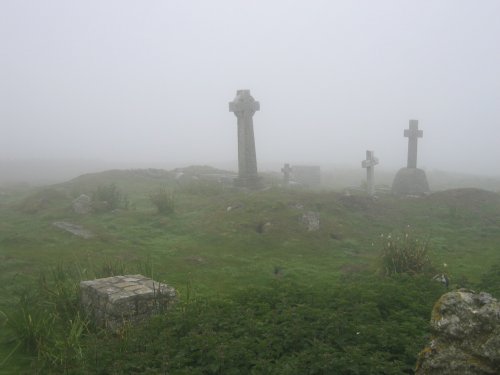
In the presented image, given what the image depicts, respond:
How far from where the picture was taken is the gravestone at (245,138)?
1986 centimetres

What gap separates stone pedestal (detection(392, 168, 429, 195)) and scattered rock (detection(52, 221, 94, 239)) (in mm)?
13097

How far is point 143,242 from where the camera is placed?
12.2m

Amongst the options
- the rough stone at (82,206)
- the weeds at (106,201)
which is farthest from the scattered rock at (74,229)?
the weeds at (106,201)

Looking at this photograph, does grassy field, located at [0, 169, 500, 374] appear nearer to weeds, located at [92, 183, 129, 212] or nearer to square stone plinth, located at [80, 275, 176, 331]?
weeds, located at [92, 183, 129, 212]

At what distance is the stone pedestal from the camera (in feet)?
68.5

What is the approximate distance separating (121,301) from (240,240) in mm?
5784

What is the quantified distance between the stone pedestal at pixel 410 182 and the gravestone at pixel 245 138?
6.09m

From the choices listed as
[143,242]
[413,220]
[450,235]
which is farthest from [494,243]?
[143,242]

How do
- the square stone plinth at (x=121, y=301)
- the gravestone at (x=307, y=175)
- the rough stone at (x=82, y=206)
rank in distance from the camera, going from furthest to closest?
the gravestone at (x=307, y=175) < the rough stone at (x=82, y=206) < the square stone plinth at (x=121, y=301)

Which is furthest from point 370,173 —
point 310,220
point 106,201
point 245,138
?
point 106,201

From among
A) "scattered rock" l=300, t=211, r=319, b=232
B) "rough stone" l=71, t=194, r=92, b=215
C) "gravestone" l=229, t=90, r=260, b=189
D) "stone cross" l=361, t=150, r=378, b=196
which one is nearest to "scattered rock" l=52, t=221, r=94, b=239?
"rough stone" l=71, t=194, r=92, b=215

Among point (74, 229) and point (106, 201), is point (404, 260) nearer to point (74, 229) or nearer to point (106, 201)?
point (74, 229)

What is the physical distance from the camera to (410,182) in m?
20.9

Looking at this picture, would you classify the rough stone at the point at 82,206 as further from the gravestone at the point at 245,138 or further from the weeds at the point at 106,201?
the gravestone at the point at 245,138
